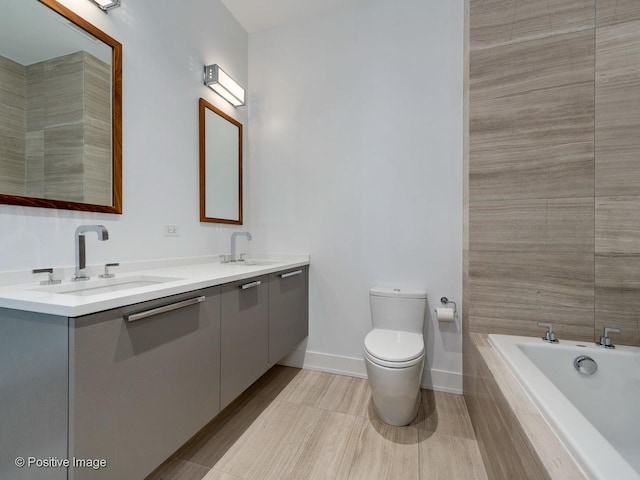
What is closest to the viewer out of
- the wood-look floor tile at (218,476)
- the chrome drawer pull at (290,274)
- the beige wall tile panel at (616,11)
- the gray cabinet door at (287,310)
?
the wood-look floor tile at (218,476)

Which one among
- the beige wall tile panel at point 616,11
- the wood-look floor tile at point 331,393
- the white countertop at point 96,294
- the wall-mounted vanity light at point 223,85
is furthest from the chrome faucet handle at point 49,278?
the beige wall tile panel at point 616,11

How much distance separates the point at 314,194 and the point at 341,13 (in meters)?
1.39

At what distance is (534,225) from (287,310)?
155 cm

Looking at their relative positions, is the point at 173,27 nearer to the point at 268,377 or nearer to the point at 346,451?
the point at 268,377

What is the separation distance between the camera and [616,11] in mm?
1401

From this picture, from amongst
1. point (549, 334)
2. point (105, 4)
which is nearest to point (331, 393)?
point (549, 334)

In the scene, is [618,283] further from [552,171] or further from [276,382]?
[276,382]

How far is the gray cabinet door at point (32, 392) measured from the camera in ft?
2.60

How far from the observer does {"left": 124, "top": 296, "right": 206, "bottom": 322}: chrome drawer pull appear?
0.93m

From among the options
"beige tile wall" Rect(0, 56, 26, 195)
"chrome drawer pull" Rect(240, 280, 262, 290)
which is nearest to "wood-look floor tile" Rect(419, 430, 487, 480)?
"chrome drawer pull" Rect(240, 280, 262, 290)

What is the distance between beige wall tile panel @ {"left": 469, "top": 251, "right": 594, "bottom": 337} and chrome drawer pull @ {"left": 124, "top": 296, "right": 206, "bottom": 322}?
148cm

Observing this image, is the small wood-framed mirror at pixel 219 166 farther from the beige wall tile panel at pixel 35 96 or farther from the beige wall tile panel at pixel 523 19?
the beige wall tile panel at pixel 523 19

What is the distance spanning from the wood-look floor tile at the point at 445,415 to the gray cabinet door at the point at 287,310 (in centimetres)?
93

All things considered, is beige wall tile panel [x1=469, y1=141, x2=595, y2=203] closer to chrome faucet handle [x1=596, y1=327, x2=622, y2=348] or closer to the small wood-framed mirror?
chrome faucet handle [x1=596, y1=327, x2=622, y2=348]
